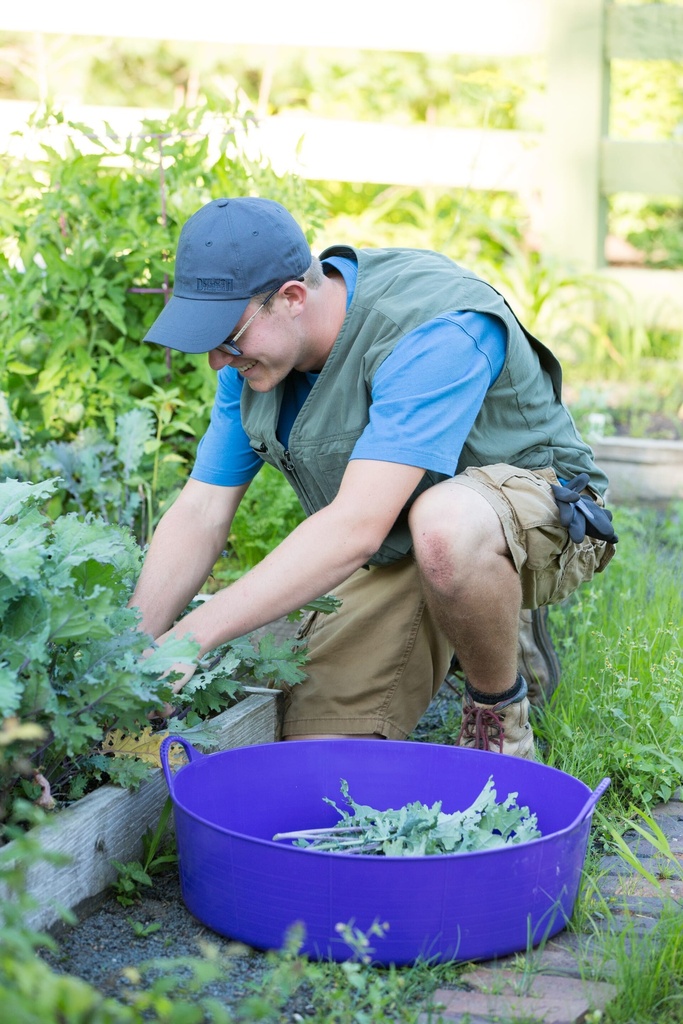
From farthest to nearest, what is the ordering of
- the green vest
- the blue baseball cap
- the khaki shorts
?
the khaki shorts < the green vest < the blue baseball cap

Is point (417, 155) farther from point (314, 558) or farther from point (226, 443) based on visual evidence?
point (314, 558)

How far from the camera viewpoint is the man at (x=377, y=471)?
7.22ft

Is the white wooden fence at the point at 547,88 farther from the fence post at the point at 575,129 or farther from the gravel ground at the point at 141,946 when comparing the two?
the gravel ground at the point at 141,946

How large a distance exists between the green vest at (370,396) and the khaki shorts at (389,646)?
0.08m

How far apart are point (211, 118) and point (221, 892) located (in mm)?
2599

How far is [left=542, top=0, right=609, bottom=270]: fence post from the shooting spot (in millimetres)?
5746

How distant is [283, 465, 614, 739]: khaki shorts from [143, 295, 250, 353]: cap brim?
65 cm

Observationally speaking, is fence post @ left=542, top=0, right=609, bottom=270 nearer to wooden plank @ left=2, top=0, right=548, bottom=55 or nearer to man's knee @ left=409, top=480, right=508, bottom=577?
wooden plank @ left=2, top=0, right=548, bottom=55

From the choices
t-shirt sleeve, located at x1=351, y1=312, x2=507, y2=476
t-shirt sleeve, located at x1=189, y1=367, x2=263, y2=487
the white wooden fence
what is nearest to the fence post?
the white wooden fence

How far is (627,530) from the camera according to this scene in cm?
402

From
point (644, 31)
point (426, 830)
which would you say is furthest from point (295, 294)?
point (644, 31)

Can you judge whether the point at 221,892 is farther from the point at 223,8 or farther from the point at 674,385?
the point at 223,8

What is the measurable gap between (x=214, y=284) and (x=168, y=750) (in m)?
0.86

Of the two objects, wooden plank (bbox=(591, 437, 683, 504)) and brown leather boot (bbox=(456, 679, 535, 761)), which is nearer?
brown leather boot (bbox=(456, 679, 535, 761))
